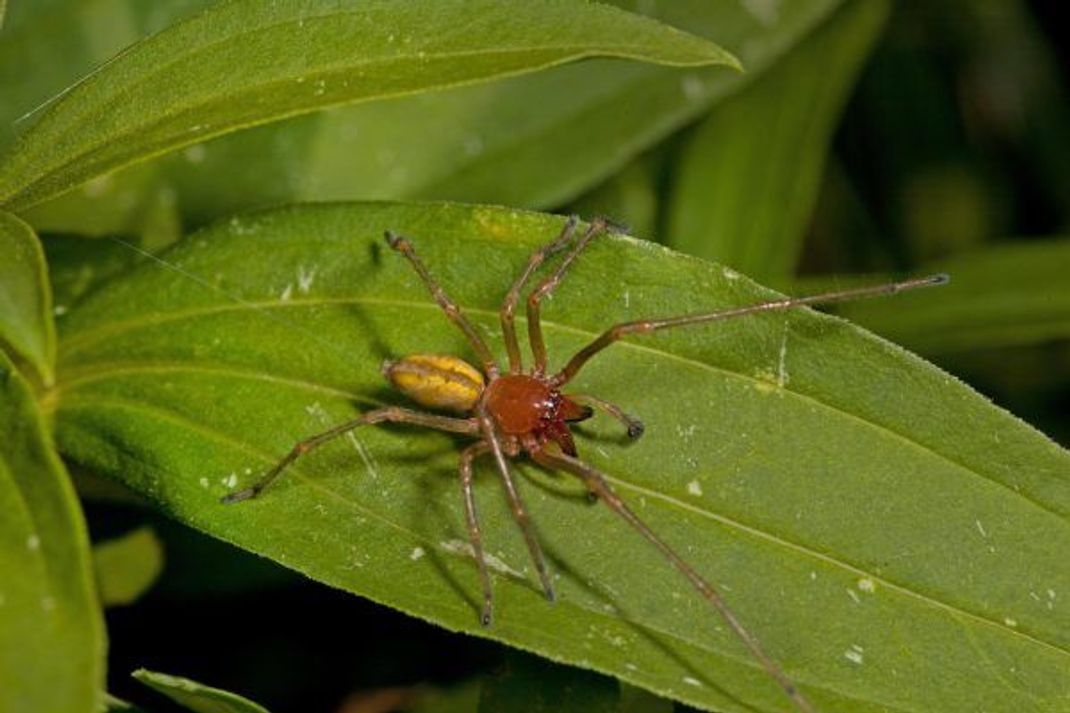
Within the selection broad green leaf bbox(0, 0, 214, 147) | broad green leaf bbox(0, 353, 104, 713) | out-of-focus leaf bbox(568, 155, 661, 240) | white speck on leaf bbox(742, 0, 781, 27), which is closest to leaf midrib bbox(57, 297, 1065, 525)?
broad green leaf bbox(0, 353, 104, 713)

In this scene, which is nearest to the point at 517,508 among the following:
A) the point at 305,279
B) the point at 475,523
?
the point at 475,523

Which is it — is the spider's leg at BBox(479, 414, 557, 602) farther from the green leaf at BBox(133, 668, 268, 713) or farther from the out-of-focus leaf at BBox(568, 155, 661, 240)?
the out-of-focus leaf at BBox(568, 155, 661, 240)

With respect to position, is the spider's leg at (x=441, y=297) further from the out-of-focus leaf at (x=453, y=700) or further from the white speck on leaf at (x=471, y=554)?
the out-of-focus leaf at (x=453, y=700)

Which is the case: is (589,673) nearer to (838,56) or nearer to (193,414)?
(193,414)

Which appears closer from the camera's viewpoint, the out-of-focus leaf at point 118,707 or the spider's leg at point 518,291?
the out-of-focus leaf at point 118,707

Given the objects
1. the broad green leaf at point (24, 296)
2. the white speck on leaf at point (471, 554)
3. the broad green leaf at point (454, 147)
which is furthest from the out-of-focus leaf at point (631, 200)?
the broad green leaf at point (24, 296)

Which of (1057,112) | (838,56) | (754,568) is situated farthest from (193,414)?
(1057,112)

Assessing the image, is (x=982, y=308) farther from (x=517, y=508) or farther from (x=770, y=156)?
(x=517, y=508)
